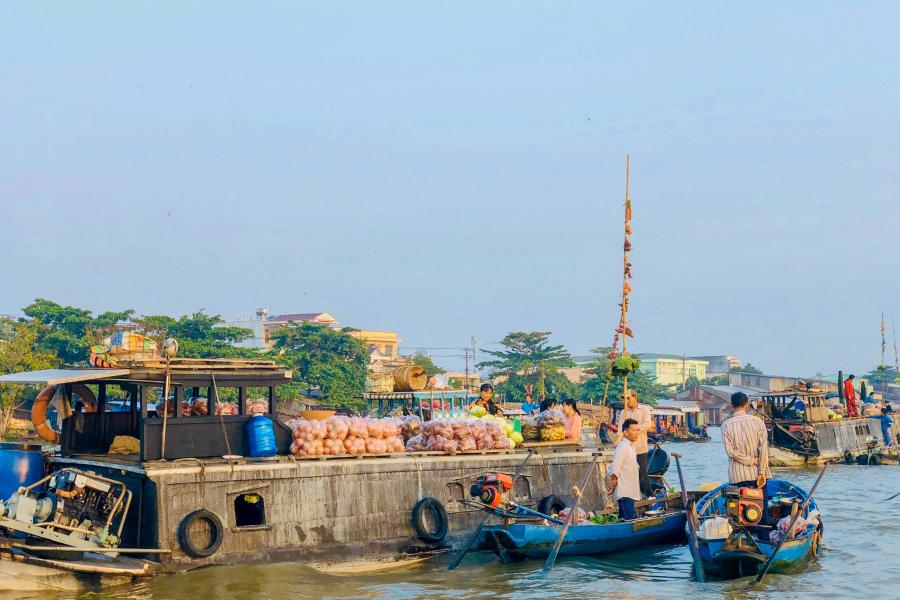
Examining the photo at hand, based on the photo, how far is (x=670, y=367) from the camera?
11888 cm

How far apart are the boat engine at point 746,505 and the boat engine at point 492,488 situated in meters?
3.00

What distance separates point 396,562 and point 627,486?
10.8ft

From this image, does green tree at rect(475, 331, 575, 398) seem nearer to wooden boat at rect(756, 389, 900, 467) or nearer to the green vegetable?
wooden boat at rect(756, 389, 900, 467)

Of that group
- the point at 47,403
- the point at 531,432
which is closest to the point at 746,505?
the point at 531,432

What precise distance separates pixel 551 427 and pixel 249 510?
5251 millimetres

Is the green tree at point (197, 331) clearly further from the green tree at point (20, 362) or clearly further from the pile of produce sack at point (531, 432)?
the pile of produce sack at point (531, 432)

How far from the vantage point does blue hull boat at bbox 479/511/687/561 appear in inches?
503

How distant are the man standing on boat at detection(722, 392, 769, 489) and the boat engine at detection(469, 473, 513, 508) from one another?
306 centimetres

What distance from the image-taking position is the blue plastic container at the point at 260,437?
39.4 ft

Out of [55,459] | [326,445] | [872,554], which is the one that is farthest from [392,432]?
[872,554]

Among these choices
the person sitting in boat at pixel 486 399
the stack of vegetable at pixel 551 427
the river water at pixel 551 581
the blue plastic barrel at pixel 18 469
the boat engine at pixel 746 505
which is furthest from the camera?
the person sitting in boat at pixel 486 399

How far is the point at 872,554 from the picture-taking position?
49.5 ft

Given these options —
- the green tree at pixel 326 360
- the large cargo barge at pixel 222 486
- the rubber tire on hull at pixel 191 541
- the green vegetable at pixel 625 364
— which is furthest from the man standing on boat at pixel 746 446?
the green tree at pixel 326 360

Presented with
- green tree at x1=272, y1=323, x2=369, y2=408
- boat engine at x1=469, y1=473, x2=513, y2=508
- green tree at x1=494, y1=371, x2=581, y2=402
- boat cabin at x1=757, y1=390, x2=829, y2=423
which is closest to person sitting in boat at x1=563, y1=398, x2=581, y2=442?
boat engine at x1=469, y1=473, x2=513, y2=508
